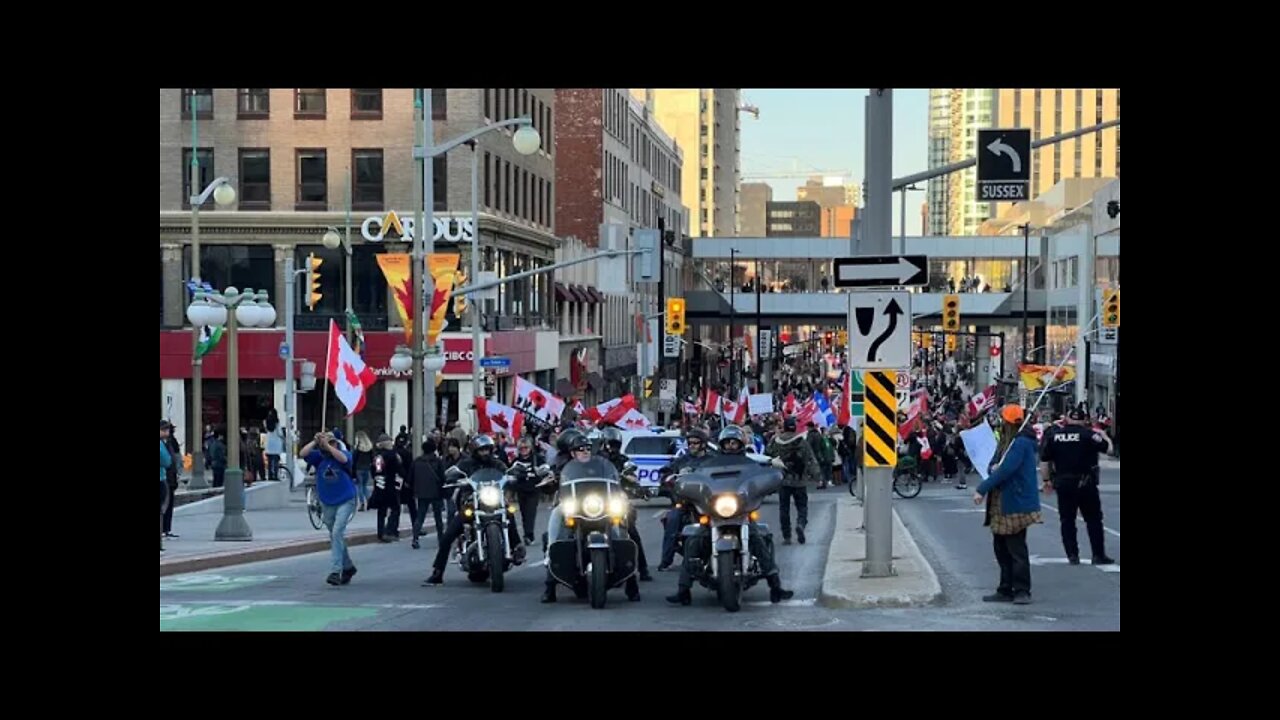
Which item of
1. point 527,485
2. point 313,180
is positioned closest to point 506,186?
point 313,180

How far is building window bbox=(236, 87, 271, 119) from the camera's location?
53938mm

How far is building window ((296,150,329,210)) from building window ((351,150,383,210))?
0.84 metres

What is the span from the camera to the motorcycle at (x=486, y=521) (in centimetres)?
1702

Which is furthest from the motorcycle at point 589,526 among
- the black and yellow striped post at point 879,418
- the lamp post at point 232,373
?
the lamp post at point 232,373

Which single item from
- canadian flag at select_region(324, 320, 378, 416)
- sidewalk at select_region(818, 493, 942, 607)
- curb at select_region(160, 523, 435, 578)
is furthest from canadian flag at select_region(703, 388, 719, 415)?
sidewalk at select_region(818, 493, 942, 607)

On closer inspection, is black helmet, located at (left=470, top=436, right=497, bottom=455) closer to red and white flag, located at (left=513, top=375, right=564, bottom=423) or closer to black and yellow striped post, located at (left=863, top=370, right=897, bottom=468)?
black and yellow striped post, located at (left=863, top=370, right=897, bottom=468)

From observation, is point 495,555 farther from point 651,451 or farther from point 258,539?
point 651,451

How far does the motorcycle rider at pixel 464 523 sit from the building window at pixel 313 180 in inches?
1487

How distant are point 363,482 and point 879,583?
55.0 feet
